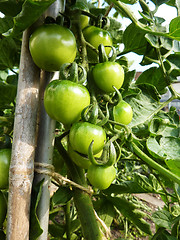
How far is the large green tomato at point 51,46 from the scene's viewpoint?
14.6 inches

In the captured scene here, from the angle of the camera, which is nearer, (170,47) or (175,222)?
(170,47)

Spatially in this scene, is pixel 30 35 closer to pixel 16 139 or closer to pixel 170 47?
pixel 16 139

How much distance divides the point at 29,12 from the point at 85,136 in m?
0.20

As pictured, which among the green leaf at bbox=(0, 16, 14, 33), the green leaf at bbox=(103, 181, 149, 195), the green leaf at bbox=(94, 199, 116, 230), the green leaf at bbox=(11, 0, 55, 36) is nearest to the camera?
the green leaf at bbox=(11, 0, 55, 36)

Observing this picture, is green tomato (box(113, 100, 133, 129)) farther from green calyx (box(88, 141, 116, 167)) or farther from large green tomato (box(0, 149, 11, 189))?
large green tomato (box(0, 149, 11, 189))

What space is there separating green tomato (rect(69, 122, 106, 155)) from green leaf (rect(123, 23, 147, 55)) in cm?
34

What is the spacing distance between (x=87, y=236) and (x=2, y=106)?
0.39 meters

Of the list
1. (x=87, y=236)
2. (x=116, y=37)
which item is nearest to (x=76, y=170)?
(x=87, y=236)

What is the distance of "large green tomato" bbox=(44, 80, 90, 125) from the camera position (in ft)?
1.11

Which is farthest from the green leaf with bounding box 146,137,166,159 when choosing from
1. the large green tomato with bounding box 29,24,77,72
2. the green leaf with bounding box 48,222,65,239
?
the green leaf with bounding box 48,222,65,239

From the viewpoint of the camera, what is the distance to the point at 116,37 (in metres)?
0.71

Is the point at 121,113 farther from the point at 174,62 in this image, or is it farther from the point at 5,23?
the point at 5,23

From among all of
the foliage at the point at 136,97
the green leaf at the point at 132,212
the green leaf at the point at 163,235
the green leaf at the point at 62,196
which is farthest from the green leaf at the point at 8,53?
the green leaf at the point at 163,235

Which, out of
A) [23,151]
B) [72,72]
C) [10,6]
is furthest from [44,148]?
[10,6]
